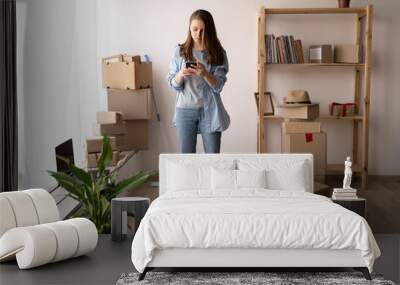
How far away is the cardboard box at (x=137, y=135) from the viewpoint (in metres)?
7.61

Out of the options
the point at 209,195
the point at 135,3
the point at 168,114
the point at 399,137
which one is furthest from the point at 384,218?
the point at 135,3

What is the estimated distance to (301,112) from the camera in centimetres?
718

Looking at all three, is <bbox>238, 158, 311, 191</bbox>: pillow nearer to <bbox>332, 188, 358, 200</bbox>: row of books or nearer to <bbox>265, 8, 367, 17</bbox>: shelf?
<bbox>332, 188, 358, 200</bbox>: row of books

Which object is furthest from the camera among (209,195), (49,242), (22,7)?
(22,7)

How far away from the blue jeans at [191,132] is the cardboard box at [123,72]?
2126 mm

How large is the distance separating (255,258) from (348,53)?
4137 mm

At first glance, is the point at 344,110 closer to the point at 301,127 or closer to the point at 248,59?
the point at 301,127

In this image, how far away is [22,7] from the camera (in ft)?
17.8

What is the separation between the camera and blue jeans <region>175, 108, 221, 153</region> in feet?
16.9

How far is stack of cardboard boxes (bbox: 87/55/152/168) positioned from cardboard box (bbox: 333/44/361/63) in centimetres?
189

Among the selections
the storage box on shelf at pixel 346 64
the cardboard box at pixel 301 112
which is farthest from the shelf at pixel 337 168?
the cardboard box at pixel 301 112

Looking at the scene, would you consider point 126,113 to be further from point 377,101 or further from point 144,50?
point 377,101

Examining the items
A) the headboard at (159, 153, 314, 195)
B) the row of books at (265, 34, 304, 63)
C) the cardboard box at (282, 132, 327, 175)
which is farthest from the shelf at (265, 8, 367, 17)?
the headboard at (159, 153, 314, 195)

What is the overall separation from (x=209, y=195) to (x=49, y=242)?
0.95 metres
